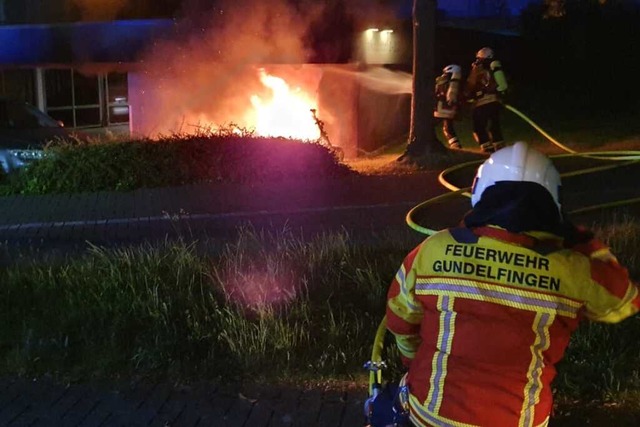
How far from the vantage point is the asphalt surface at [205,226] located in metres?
4.15

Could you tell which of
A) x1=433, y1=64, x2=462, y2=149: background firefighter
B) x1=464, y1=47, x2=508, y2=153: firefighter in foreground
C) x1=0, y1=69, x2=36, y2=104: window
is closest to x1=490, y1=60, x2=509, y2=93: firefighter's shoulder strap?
x1=464, y1=47, x2=508, y2=153: firefighter in foreground

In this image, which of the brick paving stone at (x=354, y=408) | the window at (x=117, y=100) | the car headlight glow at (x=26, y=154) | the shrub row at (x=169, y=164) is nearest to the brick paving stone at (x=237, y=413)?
the brick paving stone at (x=354, y=408)

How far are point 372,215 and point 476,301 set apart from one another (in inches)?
271

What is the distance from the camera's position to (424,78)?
12.5 meters

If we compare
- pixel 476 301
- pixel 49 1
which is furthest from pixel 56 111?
pixel 476 301

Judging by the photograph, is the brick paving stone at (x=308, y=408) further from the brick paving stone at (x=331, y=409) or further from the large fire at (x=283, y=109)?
the large fire at (x=283, y=109)

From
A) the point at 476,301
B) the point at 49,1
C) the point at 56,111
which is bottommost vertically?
the point at 56,111

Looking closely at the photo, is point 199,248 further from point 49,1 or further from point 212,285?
point 49,1

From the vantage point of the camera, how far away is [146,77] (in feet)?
55.5

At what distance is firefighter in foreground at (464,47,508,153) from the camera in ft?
41.1

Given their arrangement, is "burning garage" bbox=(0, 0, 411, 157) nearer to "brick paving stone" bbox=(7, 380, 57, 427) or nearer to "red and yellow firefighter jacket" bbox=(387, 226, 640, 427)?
"brick paving stone" bbox=(7, 380, 57, 427)

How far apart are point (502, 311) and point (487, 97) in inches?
419

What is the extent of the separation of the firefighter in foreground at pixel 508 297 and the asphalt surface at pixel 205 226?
5.84 ft

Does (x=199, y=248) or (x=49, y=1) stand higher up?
(x=49, y=1)
